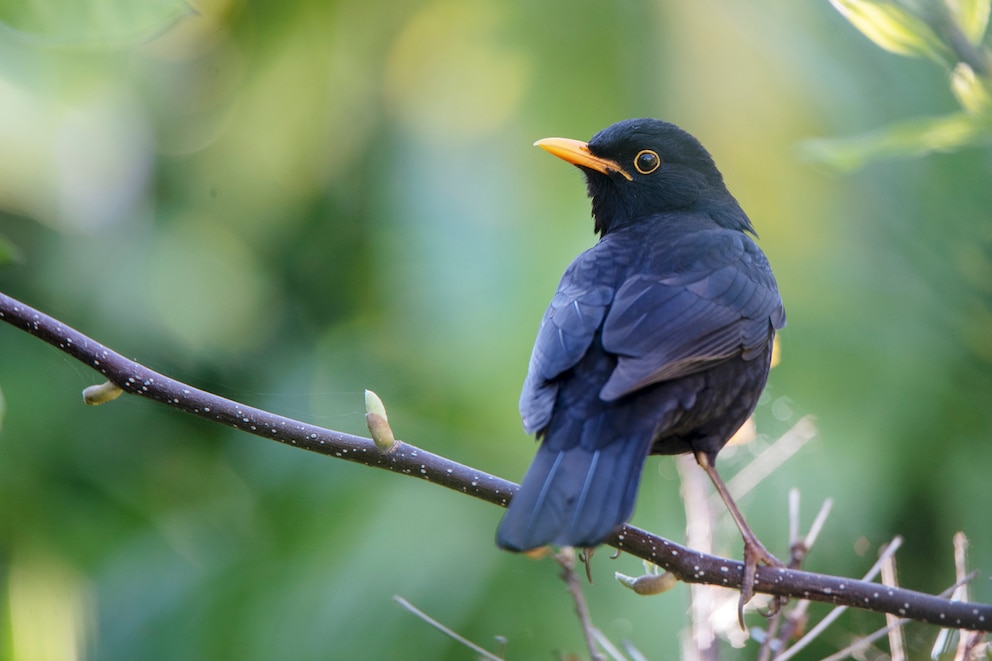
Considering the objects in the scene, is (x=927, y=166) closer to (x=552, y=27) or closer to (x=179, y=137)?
(x=552, y=27)

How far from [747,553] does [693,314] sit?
0.64m

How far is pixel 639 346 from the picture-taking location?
8.25ft

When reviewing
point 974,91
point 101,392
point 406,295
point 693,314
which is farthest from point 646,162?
point 101,392

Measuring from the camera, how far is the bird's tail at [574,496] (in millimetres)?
Result: 2053

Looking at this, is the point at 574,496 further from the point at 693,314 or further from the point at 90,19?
the point at 90,19

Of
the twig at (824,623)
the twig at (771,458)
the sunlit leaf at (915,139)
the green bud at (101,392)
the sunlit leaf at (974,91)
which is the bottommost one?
the twig at (771,458)

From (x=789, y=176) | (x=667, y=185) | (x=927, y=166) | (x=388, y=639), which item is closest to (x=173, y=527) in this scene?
(x=388, y=639)

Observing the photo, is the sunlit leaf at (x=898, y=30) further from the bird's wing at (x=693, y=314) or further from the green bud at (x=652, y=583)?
the green bud at (x=652, y=583)

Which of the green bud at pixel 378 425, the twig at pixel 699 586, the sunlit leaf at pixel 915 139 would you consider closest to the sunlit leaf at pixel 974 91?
the sunlit leaf at pixel 915 139

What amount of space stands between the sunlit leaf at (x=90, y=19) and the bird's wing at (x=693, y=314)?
1.22 m

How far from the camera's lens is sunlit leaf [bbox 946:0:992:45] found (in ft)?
6.07

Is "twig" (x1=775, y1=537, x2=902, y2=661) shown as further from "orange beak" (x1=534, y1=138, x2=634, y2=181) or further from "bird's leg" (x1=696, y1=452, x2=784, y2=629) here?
"orange beak" (x1=534, y1=138, x2=634, y2=181)

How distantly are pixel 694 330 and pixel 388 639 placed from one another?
251 cm

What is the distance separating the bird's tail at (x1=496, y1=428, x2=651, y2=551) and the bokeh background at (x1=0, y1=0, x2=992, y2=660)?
210cm
